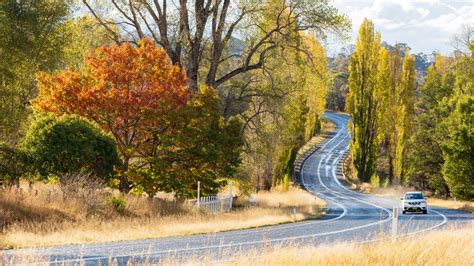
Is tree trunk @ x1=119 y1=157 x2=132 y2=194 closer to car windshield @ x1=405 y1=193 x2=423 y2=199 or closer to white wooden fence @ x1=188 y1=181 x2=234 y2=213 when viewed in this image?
white wooden fence @ x1=188 y1=181 x2=234 y2=213

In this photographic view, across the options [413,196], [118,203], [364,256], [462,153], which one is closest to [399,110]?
[462,153]

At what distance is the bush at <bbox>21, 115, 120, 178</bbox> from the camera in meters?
22.5

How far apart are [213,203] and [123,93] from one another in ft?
22.4

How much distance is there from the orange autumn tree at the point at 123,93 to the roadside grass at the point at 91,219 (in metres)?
3.24

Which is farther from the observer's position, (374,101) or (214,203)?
A: (374,101)

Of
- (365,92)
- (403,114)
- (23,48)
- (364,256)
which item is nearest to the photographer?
(364,256)

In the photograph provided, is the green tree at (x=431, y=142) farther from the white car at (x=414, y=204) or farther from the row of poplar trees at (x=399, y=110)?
the white car at (x=414, y=204)

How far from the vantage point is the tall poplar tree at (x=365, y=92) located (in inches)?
2456

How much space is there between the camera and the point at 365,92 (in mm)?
63062

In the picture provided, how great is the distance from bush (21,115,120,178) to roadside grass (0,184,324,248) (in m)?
1.07

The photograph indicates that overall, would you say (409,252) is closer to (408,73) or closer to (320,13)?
(320,13)

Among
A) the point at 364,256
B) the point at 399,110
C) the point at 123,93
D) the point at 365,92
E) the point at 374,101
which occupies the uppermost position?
the point at 365,92

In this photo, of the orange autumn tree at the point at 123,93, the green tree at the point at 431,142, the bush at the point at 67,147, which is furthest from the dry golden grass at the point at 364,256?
the green tree at the point at 431,142

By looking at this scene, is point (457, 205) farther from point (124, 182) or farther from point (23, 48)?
point (23, 48)
